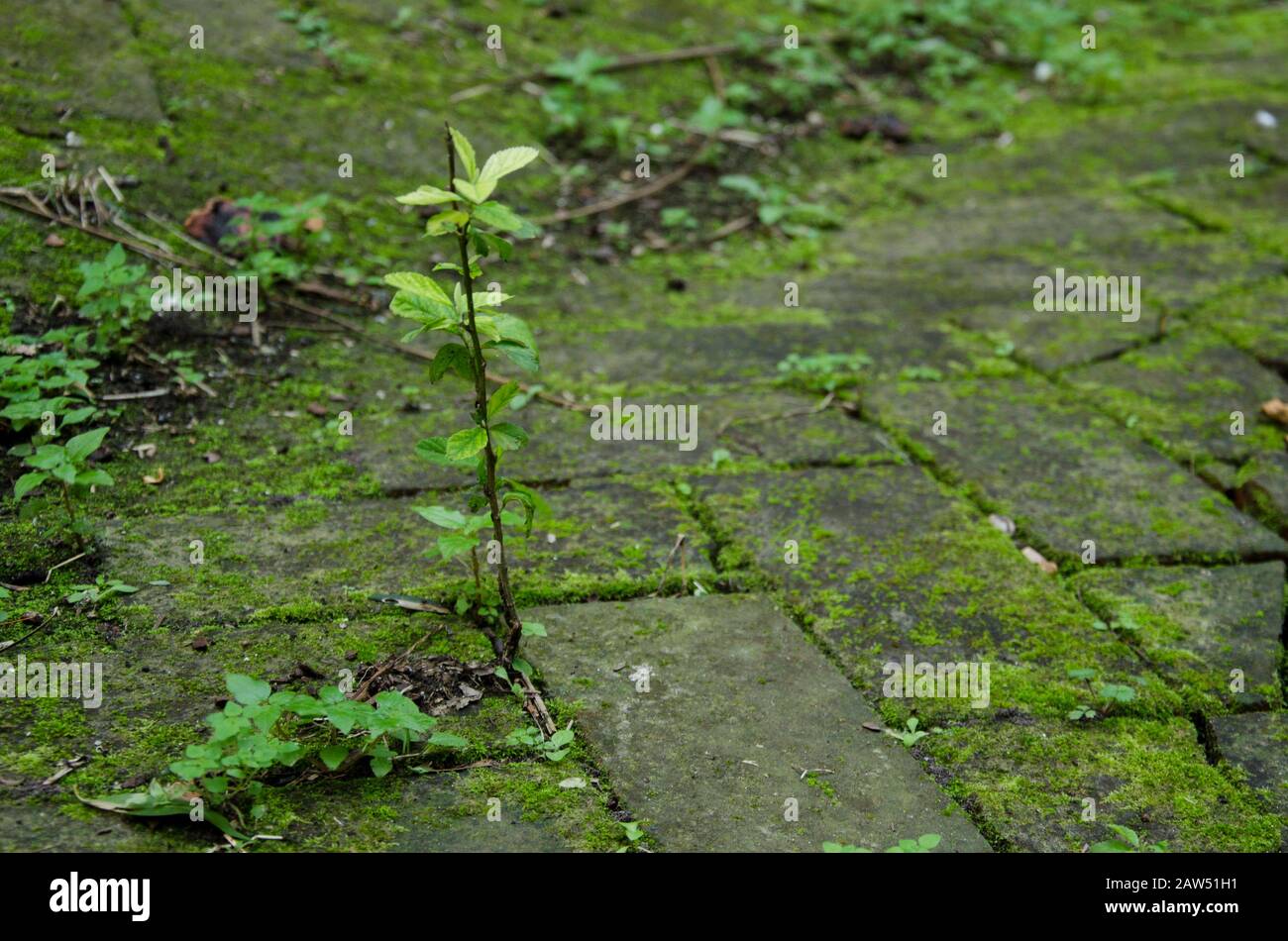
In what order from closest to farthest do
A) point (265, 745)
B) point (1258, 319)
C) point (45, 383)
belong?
point (265, 745), point (45, 383), point (1258, 319)

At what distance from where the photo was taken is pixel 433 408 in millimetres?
3102

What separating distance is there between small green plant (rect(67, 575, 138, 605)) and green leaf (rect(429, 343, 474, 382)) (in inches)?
29.4

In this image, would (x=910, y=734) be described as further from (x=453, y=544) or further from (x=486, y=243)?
(x=486, y=243)

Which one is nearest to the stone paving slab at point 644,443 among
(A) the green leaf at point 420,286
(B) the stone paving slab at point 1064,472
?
(B) the stone paving slab at point 1064,472

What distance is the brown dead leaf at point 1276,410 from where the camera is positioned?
3.16 m

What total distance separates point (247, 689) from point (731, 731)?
82cm

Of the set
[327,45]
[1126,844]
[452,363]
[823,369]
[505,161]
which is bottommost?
[1126,844]

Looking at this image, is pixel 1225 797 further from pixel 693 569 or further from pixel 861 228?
pixel 861 228

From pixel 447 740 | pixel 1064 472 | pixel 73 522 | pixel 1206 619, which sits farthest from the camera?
pixel 1064 472

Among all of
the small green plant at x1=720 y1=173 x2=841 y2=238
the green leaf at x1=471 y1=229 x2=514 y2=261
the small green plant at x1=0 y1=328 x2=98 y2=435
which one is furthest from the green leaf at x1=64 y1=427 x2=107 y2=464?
the small green plant at x1=720 y1=173 x2=841 y2=238

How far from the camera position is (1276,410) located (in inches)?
125

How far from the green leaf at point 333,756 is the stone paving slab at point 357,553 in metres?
0.51

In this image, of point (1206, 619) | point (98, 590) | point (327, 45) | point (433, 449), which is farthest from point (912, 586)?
point (327, 45)
